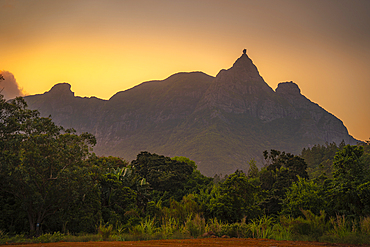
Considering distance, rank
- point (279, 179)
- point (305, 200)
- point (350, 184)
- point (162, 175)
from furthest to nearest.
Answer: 1. point (162, 175)
2. point (279, 179)
3. point (305, 200)
4. point (350, 184)

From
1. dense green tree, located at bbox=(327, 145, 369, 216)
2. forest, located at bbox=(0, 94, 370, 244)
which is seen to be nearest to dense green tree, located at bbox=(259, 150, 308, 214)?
forest, located at bbox=(0, 94, 370, 244)

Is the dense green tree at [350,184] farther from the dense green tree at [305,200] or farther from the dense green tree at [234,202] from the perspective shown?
the dense green tree at [234,202]

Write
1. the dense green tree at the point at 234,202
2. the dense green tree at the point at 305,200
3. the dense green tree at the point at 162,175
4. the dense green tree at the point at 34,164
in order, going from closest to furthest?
the dense green tree at the point at 34,164 → the dense green tree at the point at 305,200 → the dense green tree at the point at 234,202 → the dense green tree at the point at 162,175

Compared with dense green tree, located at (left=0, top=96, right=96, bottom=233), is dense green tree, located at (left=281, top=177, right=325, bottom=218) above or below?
below

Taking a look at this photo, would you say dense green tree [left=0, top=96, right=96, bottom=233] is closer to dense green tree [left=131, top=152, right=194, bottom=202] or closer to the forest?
the forest

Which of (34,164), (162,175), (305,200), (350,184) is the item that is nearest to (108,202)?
(34,164)

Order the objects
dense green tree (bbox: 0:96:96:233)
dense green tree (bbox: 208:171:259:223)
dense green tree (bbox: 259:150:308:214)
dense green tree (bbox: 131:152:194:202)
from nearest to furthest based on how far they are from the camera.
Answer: dense green tree (bbox: 0:96:96:233) < dense green tree (bbox: 208:171:259:223) < dense green tree (bbox: 259:150:308:214) < dense green tree (bbox: 131:152:194:202)

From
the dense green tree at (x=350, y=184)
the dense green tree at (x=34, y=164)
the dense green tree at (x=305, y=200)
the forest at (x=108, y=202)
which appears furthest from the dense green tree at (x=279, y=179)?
the dense green tree at (x=34, y=164)

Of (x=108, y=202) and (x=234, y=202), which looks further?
(x=108, y=202)

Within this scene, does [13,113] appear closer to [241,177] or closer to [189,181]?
[241,177]

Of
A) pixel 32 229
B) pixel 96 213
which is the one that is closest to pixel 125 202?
pixel 96 213

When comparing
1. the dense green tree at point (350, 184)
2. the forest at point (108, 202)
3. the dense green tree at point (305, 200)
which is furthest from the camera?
the dense green tree at point (305, 200)

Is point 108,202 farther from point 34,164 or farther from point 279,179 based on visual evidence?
point 279,179

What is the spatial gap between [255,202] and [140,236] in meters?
13.4
